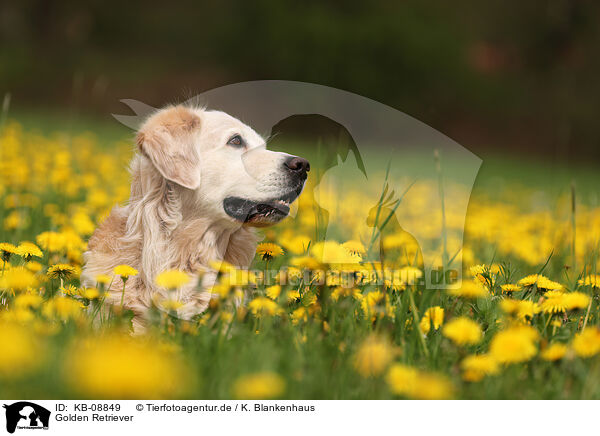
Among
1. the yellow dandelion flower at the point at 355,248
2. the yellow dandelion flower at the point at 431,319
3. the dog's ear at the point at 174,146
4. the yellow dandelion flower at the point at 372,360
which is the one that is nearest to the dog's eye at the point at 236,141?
the dog's ear at the point at 174,146

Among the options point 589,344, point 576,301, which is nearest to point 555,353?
point 589,344

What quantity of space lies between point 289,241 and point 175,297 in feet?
2.11

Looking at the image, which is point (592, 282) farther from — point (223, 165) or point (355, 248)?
point (223, 165)

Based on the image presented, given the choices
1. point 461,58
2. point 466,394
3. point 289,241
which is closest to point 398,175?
point 289,241

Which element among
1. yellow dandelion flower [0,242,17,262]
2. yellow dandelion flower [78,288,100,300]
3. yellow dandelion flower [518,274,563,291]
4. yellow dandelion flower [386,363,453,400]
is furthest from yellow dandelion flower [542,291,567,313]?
yellow dandelion flower [0,242,17,262]

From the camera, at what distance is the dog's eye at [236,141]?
8.29 feet

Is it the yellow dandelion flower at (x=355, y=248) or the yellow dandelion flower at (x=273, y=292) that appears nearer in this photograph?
the yellow dandelion flower at (x=273, y=292)

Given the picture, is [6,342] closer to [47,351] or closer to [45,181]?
[47,351]

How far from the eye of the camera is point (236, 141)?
99.8 inches

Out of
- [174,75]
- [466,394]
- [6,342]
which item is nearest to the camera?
[6,342]

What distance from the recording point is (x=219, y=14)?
15820mm

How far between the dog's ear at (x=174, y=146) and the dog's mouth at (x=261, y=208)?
0.63 feet

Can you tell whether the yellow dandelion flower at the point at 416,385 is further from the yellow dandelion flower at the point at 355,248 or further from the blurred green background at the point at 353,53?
the blurred green background at the point at 353,53
